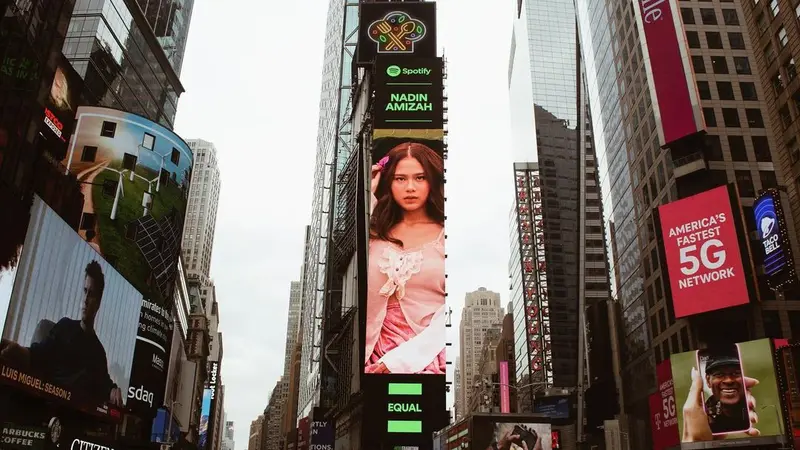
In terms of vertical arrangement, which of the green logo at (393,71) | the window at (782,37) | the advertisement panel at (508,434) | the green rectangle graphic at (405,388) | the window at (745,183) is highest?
the green logo at (393,71)

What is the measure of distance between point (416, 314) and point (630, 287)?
30455 mm

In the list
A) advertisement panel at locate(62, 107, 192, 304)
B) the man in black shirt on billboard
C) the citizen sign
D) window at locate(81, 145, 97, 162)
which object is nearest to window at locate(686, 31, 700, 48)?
advertisement panel at locate(62, 107, 192, 304)

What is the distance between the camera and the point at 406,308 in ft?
183

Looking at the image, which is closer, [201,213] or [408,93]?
[408,93]

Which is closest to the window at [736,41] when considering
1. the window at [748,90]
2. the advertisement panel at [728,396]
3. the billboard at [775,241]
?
the window at [748,90]

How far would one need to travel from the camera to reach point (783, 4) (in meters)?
49.5

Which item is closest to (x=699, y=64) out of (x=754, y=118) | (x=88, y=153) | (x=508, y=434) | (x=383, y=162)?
(x=754, y=118)

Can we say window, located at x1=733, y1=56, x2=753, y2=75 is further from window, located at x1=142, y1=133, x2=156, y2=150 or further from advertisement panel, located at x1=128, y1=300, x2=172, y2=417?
advertisement panel, located at x1=128, y1=300, x2=172, y2=417

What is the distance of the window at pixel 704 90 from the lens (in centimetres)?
6434

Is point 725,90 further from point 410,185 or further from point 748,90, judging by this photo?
point 410,185

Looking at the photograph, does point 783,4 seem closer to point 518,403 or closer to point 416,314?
point 416,314

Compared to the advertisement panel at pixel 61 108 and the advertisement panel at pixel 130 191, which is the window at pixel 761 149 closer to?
the advertisement panel at pixel 130 191

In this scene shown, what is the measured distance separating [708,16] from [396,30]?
31.2 metres

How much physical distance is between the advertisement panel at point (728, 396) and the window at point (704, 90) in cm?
2562
